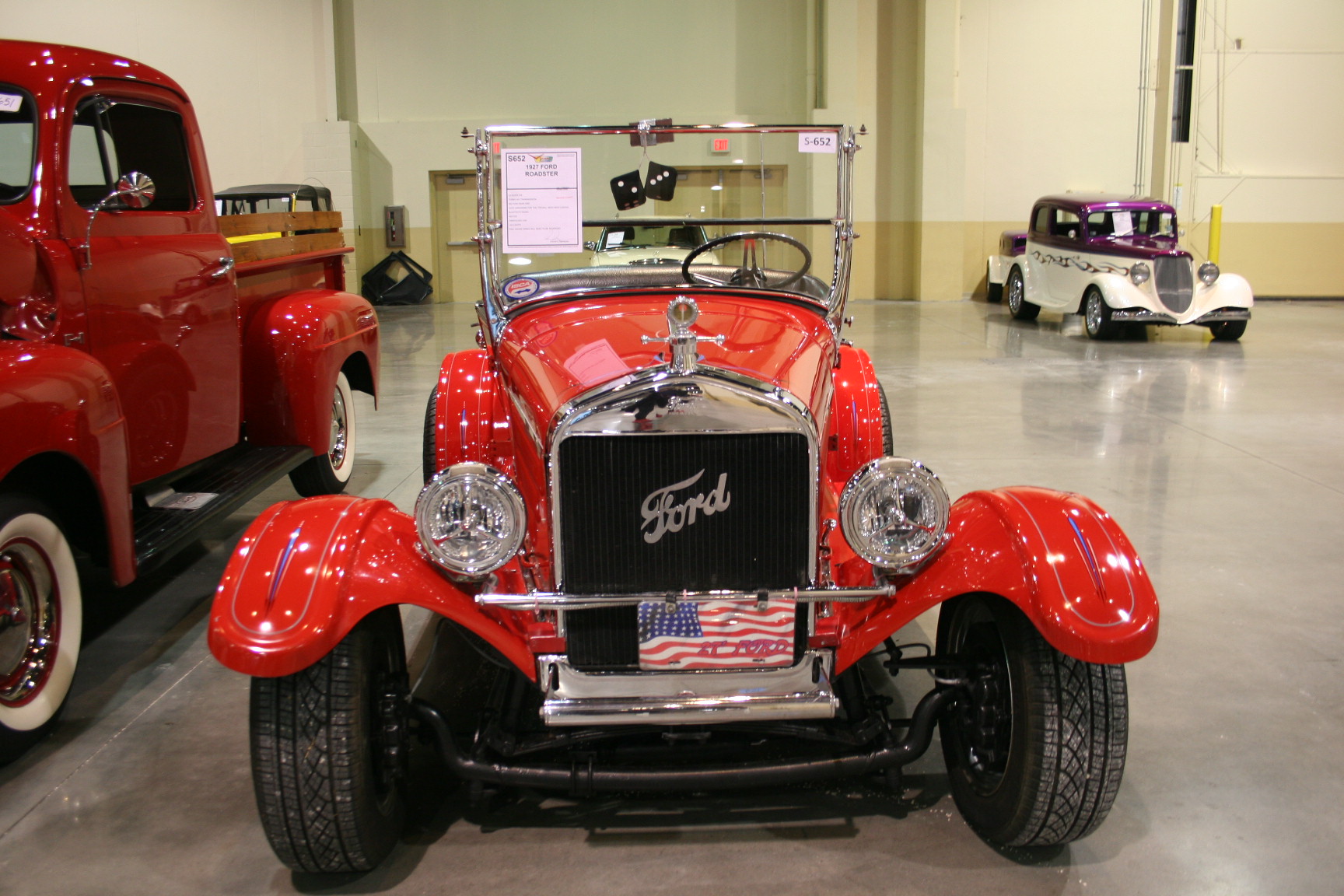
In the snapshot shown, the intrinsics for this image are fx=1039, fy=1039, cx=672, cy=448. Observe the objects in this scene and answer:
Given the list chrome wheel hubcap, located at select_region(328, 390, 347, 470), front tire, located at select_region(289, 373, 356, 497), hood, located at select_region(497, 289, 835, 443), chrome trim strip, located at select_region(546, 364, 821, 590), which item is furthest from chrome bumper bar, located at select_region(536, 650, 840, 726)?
chrome wheel hubcap, located at select_region(328, 390, 347, 470)

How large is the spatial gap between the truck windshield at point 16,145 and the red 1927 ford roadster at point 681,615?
1.67m

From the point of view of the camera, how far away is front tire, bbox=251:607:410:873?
6.63ft

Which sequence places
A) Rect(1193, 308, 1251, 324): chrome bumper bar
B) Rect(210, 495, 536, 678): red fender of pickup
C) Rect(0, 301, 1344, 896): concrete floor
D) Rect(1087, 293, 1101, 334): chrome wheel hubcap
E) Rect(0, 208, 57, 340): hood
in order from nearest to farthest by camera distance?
Rect(210, 495, 536, 678): red fender of pickup
Rect(0, 301, 1344, 896): concrete floor
Rect(0, 208, 57, 340): hood
Rect(1193, 308, 1251, 324): chrome bumper bar
Rect(1087, 293, 1101, 334): chrome wheel hubcap

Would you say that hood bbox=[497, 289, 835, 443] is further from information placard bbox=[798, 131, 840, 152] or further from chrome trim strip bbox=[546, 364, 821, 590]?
information placard bbox=[798, 131, 840, 152]

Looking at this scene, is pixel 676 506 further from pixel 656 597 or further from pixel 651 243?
pixel 651 243

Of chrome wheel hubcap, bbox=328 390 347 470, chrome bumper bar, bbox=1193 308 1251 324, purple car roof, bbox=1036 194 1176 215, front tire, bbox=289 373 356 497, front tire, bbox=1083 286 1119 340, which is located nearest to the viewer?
front tire, bbox=289 373 356 497

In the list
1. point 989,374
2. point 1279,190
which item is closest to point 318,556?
point 989,374

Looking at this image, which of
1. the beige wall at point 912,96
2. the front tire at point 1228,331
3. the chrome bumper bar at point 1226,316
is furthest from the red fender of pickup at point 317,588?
the beige wall at point 912,96

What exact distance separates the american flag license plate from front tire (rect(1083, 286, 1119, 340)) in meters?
9.38

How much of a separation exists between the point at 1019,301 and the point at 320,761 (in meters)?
11.8

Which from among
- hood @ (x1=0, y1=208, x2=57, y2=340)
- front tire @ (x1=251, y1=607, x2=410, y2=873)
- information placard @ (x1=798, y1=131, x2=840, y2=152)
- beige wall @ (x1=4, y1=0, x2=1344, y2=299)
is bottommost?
front tire @ (x1=251, y1=607, x2=410, y2=873)

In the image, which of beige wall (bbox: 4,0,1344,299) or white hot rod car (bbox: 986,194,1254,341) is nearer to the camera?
white hot rod car (bbox: 986,194,1254,341)

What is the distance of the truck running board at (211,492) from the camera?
328 centimetres

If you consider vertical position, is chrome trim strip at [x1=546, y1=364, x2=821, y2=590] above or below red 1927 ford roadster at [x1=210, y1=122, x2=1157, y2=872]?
above
